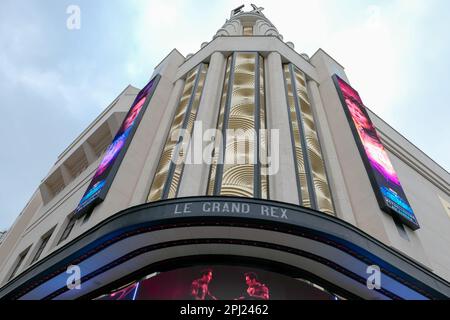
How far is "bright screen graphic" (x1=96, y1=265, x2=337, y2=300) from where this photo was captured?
9.86 meters

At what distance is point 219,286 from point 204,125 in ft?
24.0

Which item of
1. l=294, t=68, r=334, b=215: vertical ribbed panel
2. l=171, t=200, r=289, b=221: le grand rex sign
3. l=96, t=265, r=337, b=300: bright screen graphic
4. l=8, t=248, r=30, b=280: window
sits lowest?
l=96, t=265, r=337, b=300: bright screen graphic

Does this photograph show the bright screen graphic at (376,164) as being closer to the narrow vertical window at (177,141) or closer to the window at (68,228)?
the narrow vertical window at (177,141)

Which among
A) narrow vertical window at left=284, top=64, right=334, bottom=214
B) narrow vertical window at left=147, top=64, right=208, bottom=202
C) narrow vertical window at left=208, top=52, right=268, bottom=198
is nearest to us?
narrow vertical window at left=208, top=52, right=268, bottom=198

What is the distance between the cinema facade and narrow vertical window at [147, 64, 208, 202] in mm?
75

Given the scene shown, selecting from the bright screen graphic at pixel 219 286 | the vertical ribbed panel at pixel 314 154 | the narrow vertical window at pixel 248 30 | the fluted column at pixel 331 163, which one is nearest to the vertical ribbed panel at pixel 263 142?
the vertical ribbed panel at pixel 314 154

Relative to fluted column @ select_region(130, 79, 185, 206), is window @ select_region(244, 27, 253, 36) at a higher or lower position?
higher

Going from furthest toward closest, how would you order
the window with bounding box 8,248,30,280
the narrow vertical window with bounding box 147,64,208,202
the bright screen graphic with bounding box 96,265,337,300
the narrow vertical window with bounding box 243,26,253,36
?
1. the narrow vertical window with bounding box 243,26,253,36
2. the window with bounding box 8,248,30,280
3. the narrow vertical window with bounding box 147,64,208,202
4. the bright screen graphic with bounding box 96,265,337,300

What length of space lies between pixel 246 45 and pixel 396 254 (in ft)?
47.6

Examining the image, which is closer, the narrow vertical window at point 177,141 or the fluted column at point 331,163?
the fluted column at point 331,163

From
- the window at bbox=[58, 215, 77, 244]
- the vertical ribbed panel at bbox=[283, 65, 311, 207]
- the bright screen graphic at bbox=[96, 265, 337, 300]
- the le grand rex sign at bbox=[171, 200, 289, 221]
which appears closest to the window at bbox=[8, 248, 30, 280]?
the window at bbox=[58, 215, 77, 244]

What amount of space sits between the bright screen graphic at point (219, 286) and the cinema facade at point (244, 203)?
0.04 metres

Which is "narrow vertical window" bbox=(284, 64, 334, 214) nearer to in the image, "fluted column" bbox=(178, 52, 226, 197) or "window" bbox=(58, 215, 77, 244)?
"fluted column" bbox=(178, 52, 226, 197)

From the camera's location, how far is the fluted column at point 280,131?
1277cm
